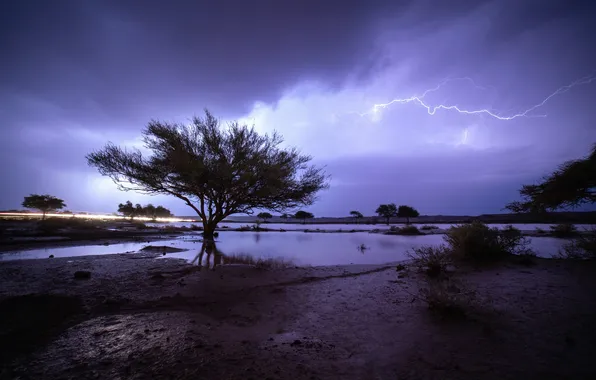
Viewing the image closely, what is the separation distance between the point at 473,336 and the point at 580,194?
9552 mm

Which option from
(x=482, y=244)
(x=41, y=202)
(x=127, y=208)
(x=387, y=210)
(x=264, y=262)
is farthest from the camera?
(x=387, y=210)

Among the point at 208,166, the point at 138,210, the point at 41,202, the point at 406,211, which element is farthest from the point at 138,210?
the point at 406,211

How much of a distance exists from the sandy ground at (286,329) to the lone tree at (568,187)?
4.11 meters

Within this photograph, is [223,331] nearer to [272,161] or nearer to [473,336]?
[473,336]

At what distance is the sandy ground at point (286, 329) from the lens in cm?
217

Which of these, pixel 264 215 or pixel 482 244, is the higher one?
pixel 264 215

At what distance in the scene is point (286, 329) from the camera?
128 inches

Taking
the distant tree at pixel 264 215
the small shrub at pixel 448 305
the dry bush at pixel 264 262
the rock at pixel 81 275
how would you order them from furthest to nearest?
the distant tree at pixel 264 215 < the dry bush at pixel 264 262 < the rock at pixel 81 275 < the small shrub at pixel 448 305

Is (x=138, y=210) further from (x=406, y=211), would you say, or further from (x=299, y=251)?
(x=406, y=211)

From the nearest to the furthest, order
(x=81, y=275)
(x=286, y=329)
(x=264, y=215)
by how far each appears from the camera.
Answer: (x=286, y=329) → (x=81, y=275) → (x=264, y=215)

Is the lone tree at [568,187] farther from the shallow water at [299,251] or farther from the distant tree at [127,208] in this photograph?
the distant tree at [127,208]

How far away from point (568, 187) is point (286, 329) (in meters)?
10.7

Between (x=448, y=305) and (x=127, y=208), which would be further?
(x=127, y=208)

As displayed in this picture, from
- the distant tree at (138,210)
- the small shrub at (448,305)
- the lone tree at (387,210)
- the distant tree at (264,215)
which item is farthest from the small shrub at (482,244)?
the distant tree at (138,210)
